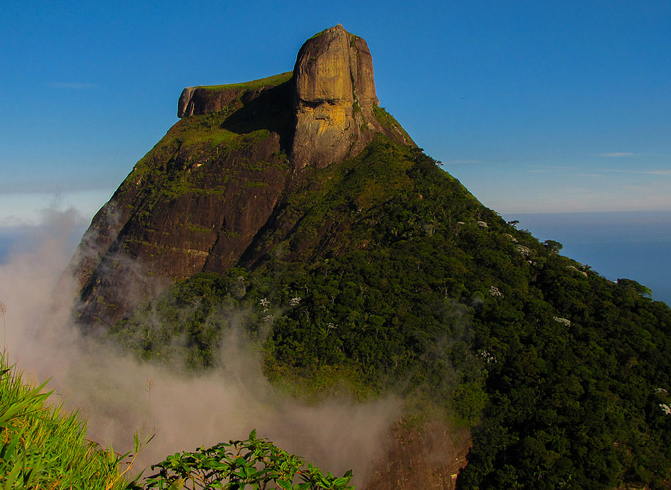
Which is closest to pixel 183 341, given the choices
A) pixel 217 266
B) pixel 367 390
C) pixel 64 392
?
pixel 64 392

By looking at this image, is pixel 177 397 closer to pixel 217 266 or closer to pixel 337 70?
pixel 217 266

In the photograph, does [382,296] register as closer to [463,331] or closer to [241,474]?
[463,331]

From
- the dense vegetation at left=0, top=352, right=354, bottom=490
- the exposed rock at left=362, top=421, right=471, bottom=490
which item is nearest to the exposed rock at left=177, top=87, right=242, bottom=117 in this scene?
the exposed rock at left=362, top=421, right=471, bottom=490

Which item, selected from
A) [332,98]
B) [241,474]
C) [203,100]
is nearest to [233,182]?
[332,98]

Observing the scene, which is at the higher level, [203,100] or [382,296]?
[203,100]

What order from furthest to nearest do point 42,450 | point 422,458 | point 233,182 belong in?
point 233,182 < point 422,458 < point 42,450
